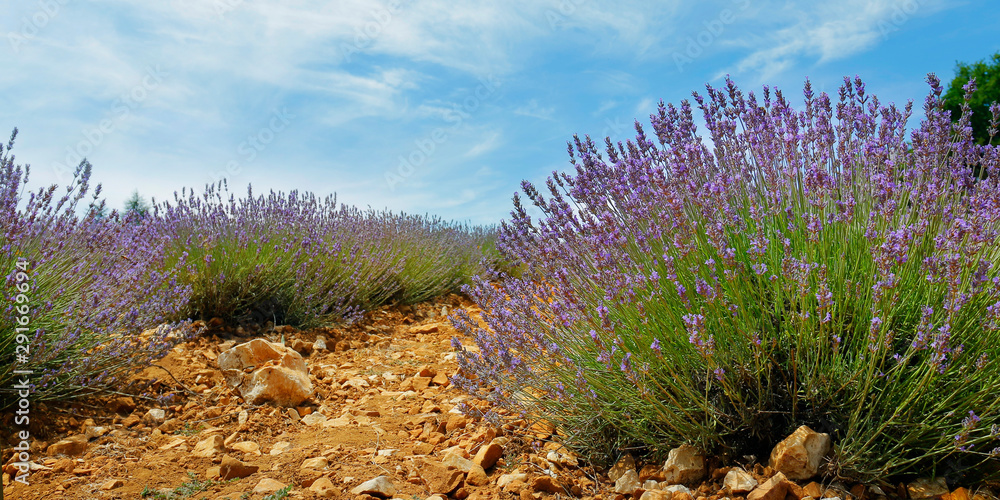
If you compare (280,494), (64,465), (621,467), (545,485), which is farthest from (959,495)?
(64,465)

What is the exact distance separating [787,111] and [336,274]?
4283 millimetres

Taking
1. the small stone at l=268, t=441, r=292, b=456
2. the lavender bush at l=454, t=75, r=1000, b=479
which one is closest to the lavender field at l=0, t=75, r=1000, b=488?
the lavender bush at l=454, t=75, r=1000, b=479

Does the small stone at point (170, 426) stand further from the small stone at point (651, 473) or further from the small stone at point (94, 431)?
the small stone at point (651, 473)

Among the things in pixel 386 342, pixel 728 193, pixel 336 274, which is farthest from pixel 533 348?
pixel 336 274

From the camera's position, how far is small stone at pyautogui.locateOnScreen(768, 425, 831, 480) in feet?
6.39

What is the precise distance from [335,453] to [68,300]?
208cm

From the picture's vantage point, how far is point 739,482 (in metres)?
2.01

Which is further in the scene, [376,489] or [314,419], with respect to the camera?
[314,419]

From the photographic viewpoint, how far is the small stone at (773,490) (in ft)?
6.13

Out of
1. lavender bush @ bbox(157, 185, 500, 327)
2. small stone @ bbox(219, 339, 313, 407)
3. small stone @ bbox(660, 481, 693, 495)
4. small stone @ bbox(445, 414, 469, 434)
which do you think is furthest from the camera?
lavender bush @ bbox(157, 185, 500, 327)

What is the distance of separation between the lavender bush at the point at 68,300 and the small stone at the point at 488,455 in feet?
6.69

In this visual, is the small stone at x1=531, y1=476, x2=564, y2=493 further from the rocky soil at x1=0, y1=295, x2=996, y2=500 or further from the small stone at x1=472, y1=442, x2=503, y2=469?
the small stone at x1=472, y1=442, x2=503, y2=469

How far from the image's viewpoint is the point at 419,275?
677cm

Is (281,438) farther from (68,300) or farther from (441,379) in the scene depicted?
(68,300)
